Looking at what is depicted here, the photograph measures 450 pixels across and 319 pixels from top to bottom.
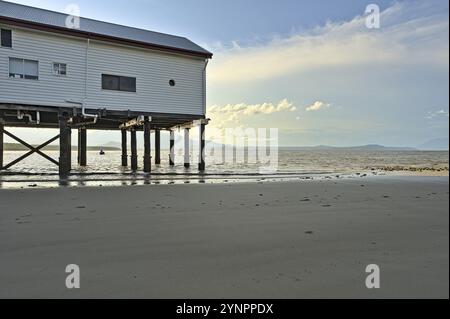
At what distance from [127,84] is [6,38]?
5.22m

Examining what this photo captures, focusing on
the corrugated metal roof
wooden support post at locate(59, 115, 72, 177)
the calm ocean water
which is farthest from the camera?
wooden support post at locate(59, 115, 72, 177)

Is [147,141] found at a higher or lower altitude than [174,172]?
higher

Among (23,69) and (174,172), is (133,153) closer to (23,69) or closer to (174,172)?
(174,172)

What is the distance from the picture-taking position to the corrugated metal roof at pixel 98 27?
50.2ft

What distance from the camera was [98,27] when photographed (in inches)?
692

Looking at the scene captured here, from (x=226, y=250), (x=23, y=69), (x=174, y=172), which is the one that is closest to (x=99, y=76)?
(x=23, y=69)

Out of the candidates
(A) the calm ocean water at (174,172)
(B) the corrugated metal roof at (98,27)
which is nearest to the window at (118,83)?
(B) the corrugated metal roof at (98,27)

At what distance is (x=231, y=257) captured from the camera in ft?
12.2

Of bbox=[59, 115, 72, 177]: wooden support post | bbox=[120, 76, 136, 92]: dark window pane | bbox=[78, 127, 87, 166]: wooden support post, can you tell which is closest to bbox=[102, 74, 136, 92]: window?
bbox=[120, 76, 136, 92]: dark window pane

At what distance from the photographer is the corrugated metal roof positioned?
50.2 feet

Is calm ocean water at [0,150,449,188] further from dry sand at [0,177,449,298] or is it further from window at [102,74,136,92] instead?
window at [102,74,136,92]

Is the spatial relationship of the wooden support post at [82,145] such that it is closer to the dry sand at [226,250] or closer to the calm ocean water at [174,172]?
the calm ocean water at [174,172]

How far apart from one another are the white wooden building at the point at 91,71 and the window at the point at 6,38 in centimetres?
4

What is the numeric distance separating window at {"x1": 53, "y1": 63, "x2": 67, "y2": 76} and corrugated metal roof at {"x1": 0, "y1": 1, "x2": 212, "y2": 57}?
1622 mm
